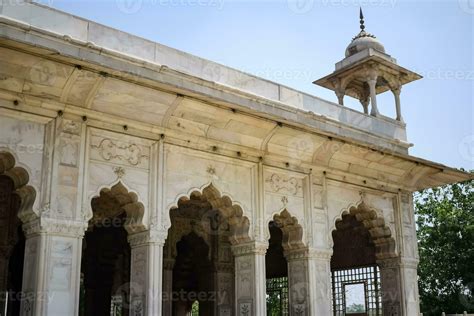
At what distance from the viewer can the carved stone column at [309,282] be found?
11445 millimetres

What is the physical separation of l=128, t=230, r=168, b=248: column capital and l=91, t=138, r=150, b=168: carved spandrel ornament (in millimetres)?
1066

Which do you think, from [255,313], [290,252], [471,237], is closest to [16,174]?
[255,313]

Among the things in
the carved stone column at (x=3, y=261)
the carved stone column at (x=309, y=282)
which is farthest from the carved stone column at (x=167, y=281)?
the carved stone column at (x=3, y=261)

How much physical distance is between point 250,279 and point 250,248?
54cm

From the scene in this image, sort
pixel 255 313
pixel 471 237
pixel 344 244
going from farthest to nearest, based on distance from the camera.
Answer: pixel 471 237 < pixel 344 244 < pixel 255 313

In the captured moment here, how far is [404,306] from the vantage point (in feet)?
43.3

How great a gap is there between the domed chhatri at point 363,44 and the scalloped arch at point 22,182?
9.14m

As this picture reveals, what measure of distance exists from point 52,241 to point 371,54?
877 centimetres

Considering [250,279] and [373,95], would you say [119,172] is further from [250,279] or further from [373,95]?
[373,95]


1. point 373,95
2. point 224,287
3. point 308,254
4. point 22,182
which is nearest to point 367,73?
point 373,95

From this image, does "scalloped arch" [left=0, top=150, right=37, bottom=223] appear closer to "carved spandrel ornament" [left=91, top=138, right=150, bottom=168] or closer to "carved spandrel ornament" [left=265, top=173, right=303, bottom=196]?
"carved spandrel ornament" [left=91, top=138, right=150, bottom=168]

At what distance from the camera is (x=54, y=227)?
861cm

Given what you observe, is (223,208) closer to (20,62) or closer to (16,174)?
(16,174)

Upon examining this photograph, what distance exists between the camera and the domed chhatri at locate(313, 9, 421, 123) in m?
14.5
